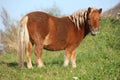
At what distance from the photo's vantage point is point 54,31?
38.8ft

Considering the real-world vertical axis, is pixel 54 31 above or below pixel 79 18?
below

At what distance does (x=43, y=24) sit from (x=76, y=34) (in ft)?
4.33

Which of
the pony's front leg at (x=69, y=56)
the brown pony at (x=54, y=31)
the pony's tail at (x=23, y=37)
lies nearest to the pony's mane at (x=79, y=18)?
the brown pony at (x=54, y=31)

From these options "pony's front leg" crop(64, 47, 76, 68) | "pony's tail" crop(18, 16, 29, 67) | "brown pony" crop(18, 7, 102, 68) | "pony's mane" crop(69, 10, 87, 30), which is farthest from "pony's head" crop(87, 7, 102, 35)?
"pony's tail" crop(18, 16, 29, 67)

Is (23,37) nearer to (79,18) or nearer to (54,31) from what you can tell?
(54,31)

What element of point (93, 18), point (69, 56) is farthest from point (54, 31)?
point (93, 18)

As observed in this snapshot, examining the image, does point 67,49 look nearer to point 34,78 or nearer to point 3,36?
point 34,78

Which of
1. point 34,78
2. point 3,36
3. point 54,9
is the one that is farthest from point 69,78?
point 54,9

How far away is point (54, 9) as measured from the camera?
26234mm

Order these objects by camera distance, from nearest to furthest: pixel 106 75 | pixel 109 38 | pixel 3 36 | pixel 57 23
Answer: pixel 106 75 → pixel 57 23 → pixel 109 38 → pixel 3 36

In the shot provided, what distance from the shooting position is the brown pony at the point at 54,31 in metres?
11.3

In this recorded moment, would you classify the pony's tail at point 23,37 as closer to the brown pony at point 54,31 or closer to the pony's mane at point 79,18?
the brown pony at point 54,31

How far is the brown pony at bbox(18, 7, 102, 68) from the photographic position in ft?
37.1

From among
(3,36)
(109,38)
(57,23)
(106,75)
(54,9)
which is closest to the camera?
(106,75)
